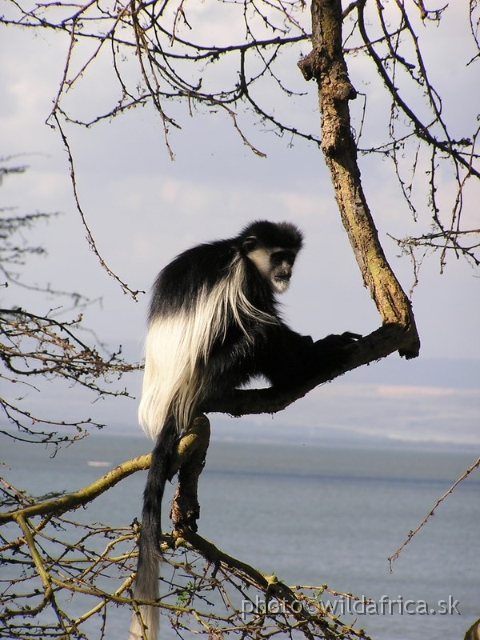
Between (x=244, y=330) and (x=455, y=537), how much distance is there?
42.5m

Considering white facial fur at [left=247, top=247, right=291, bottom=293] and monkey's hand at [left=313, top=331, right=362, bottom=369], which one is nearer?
monkey's hand at [left=313, top=331, right=362, bottom=369]

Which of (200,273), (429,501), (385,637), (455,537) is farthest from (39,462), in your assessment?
(200,273)

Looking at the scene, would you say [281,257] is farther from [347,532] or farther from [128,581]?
[347,532]

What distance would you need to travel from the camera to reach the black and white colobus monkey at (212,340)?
3772 millimetres

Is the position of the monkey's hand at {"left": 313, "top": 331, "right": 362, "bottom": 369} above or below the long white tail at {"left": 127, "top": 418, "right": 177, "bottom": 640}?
above

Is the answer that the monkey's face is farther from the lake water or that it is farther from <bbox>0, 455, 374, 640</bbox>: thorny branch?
the lake water

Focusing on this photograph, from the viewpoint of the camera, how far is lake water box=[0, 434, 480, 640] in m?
23.9

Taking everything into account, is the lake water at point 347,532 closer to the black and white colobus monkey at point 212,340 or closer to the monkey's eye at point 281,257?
the monkey's eye at point 281,257

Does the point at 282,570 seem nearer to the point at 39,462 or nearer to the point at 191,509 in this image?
the point at 191,509

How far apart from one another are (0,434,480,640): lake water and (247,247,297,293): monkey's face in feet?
6.37

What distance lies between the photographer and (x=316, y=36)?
11.5 ft

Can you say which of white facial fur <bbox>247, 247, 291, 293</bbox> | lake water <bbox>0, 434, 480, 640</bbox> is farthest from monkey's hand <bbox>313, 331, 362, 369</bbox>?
lake water <bbox>0, 434, 480, 640</bbox>

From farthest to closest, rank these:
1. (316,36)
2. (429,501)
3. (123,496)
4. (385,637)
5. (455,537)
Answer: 1. (429,501)
2. (123,496)
3. (455,537)
4. (385,637)
5. (316,36)

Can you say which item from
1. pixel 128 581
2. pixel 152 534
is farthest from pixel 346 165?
pixel 128 581
